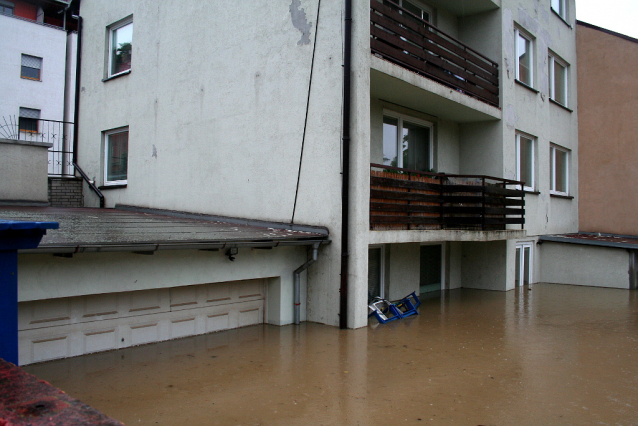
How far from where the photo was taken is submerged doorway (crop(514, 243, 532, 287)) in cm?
1443

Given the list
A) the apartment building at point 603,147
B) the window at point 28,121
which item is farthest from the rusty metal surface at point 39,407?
the window at point 28,121

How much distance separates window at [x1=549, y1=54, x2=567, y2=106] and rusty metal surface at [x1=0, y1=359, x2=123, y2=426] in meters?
17.3

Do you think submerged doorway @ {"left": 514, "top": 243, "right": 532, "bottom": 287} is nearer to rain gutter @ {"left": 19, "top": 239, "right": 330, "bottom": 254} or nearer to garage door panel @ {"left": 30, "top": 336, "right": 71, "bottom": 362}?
rain gutter @ {"left": 19, "top": 239, "right": 330, "bottom": 254}

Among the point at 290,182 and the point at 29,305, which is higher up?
the point at 290,182

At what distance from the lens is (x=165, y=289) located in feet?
25.5

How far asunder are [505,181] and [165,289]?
7.97m

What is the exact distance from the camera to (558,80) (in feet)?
56.2

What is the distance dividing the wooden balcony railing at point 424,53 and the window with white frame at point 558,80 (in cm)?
488

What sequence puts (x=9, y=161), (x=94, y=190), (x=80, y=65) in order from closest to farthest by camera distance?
1. (x=9, y=161)
2. (x=94, y=190)
3. (x=80, y=65)

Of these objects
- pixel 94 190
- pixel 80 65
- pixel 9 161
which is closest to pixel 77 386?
pixel 9 161

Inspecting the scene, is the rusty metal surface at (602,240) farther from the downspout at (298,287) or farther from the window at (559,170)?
the downspout at (298,287)

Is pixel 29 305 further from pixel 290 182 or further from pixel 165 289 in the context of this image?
pixel 290 182

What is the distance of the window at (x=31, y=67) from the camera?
26.2 metres

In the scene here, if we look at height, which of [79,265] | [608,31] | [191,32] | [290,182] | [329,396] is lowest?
[329,396]
